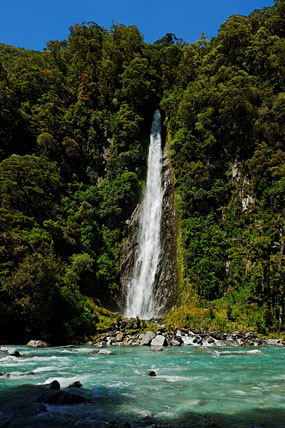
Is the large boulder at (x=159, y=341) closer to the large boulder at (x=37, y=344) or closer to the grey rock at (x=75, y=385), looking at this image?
the large boulder at (x=37, y=344)

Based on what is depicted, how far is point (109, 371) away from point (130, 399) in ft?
10.7

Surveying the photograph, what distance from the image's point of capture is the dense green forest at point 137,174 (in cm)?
1808

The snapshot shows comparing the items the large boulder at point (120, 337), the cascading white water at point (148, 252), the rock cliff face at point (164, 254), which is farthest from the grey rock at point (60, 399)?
the cascading white water at point (148, 252)

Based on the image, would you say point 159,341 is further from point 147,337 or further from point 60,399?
point 60,399

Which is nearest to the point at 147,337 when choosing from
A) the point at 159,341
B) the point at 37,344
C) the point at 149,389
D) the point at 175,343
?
the point at 159,341

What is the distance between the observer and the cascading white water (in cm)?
2555

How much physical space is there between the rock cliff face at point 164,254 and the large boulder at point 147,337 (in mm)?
7280

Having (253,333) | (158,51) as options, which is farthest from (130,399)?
(158,51)

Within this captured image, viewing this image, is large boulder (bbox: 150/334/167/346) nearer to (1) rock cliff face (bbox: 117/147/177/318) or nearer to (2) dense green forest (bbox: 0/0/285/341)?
(2) dense green forest (bbox: 0/0/285/341)

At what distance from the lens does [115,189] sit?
31.1 meters

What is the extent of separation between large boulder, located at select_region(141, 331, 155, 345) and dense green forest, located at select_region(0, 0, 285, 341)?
10.9 ft

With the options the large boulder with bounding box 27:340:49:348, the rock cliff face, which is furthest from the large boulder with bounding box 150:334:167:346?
the rock cliff face

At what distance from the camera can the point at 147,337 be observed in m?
16.1

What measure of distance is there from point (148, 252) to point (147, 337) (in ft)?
39.5
